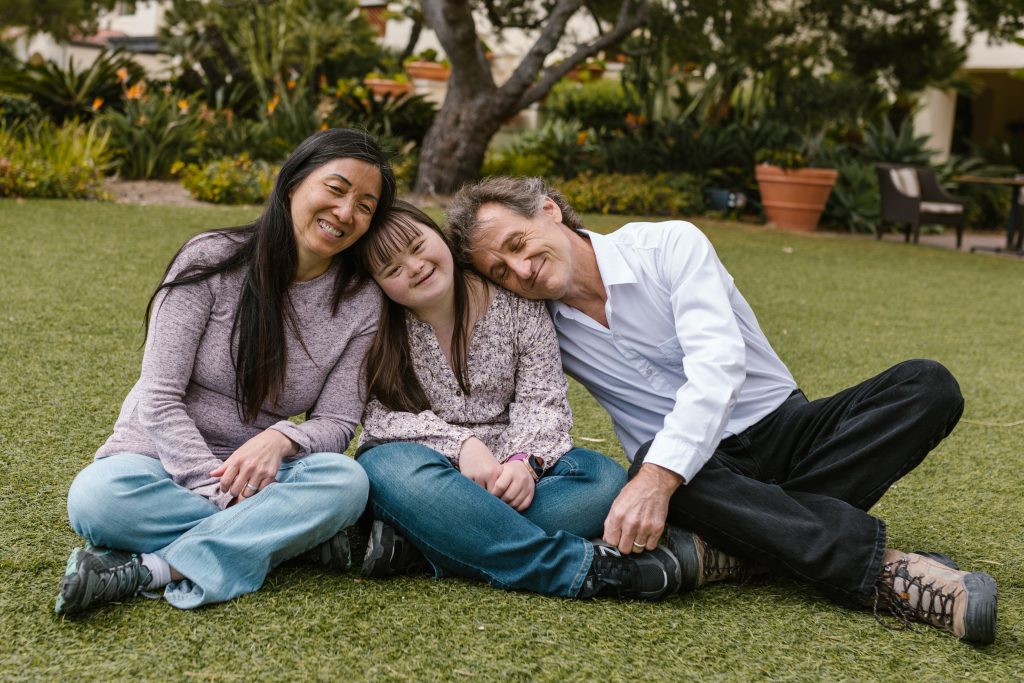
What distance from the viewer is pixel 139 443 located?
2.55m

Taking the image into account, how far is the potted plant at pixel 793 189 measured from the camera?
1244 cm

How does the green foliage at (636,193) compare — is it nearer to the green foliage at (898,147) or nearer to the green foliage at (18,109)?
the green foliage at (898,147)

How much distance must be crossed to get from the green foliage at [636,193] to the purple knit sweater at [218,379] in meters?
8.87

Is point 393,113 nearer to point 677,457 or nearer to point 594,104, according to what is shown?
point 594,104

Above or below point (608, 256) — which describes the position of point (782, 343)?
below

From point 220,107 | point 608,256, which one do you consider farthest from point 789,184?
point 608,256

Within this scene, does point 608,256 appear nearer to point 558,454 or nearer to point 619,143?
point 558,454

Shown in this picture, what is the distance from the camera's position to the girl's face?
2.64 metres

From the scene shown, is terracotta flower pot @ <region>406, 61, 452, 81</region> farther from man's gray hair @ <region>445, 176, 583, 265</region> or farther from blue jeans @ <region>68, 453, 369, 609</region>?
blue jeans @ <region>68, 453, 369, 609</region>

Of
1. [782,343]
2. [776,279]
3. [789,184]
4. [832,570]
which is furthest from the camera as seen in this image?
[789,184]

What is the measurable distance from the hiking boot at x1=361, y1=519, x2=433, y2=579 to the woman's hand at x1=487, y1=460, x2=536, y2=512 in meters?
0.24

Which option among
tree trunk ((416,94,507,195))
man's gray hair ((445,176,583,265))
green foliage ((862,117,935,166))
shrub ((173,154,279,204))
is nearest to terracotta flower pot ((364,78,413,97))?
tree trunk ((416,94,507,195))

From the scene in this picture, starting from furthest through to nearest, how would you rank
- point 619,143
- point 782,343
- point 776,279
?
point 619,143
point 776,279
point 782,343

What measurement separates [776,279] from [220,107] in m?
7.29
